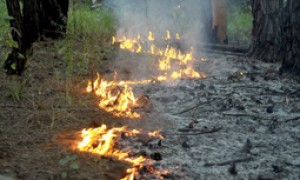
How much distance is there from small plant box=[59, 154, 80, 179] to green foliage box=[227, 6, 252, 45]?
30.6 ft

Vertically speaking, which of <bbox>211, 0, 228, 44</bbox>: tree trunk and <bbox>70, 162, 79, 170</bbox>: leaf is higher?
<bbox>211, 0, 228, 44</bbox>: tree trunk

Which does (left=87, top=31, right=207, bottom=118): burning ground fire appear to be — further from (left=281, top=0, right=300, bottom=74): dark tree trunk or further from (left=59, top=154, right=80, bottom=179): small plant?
(left=281, top=0, right=300, bottom=74): dark tree trunk

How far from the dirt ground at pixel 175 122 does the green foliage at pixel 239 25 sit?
17.7ft

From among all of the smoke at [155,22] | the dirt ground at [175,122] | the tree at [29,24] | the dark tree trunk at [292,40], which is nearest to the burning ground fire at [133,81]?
the dirt ground at [175,122]

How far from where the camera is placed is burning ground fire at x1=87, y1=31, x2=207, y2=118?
5062mm

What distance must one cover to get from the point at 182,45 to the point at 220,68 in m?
2.06

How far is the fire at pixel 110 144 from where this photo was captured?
3457 millimetres

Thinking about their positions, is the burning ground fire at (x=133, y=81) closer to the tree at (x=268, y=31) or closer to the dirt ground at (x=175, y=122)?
the dirt ground at (x=175, y=122)

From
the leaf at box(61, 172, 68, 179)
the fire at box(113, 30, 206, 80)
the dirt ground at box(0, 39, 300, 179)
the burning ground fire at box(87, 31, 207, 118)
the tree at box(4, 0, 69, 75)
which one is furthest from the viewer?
the fire at box(113, 30, 206, 80)

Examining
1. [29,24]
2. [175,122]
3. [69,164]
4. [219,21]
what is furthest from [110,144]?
[219,21]

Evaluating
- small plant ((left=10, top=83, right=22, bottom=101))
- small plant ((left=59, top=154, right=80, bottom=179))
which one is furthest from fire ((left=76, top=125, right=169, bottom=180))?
small plant ((left=10, top=83, right=22, bottom=101))

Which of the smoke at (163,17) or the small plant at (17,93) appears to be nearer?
the small plant at (17,93)

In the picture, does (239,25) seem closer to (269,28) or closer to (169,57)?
(269,28)

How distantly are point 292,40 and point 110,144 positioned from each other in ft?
14.7
